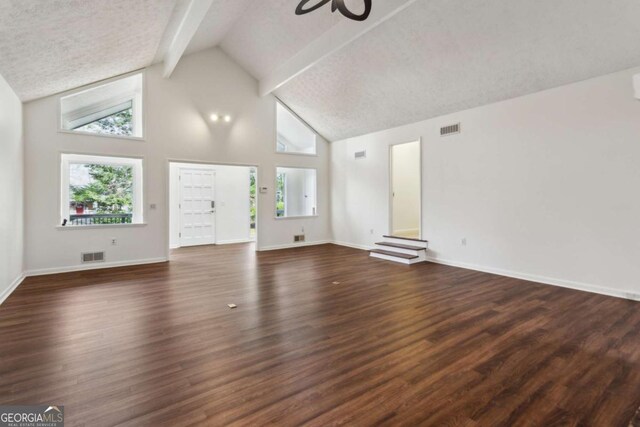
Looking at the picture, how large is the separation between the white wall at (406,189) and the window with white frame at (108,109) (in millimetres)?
6029

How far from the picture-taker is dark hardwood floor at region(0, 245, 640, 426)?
5.95ft

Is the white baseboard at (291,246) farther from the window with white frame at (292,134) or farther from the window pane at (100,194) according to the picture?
the window pane at (100,194)

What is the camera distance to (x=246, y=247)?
8.02 meters

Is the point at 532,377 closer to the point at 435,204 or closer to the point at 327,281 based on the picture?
the point at 327,281

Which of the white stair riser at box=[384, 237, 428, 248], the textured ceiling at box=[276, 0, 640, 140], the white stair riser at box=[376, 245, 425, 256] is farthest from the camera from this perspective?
the white stair riser at box=[384, 237, 428, 248]

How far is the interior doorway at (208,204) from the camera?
317 inches

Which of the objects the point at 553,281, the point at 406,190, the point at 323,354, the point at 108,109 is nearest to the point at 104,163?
the point at 108,109

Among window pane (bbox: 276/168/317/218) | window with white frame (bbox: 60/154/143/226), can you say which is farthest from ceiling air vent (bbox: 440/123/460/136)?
window with white frame (bbox: 60/154/143/226)

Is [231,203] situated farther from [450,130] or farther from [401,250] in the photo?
[450,130]

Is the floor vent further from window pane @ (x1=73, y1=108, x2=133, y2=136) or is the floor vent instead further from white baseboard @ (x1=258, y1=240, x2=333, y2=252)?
white baseboard @ (x1=258, y1=240, x2=333, y2=252)

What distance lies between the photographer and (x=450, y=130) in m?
5.67

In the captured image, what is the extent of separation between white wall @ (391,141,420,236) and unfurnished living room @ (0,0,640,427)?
49.5 inches

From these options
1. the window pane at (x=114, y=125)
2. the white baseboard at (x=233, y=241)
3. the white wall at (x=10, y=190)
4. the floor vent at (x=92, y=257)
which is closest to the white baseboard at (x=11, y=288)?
the white wall at (x=10, y=190)

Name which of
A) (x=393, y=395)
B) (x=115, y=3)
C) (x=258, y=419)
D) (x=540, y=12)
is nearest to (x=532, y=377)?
(x=393, y=395)
